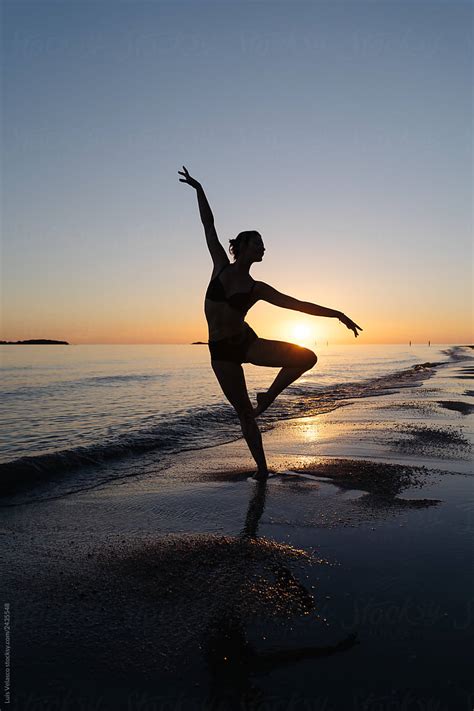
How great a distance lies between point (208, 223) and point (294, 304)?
155cm

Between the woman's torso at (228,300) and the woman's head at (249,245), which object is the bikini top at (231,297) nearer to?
the woman's torso at (228,300)

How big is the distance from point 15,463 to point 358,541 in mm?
5502

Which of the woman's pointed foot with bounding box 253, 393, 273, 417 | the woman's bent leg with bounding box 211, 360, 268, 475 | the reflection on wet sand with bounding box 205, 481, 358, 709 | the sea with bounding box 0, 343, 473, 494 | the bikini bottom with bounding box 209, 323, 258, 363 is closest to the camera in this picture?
the reflection on wet sand with bounding box 205, 481, 358, 709

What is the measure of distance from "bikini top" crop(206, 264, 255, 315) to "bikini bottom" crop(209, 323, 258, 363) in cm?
30

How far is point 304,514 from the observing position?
4.39 meters

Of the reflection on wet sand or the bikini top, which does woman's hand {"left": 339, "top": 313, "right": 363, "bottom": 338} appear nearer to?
the bikini top

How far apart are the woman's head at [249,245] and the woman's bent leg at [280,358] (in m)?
1.02

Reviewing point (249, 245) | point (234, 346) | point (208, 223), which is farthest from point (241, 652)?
point (208, 223)

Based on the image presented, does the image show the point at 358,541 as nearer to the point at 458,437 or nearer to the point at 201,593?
the point at 201,593

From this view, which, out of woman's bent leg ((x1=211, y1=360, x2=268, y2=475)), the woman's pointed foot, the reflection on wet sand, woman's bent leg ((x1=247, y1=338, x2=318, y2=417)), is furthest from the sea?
the reflection on wet sand

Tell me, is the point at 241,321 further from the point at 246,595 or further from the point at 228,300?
the point at 246,595

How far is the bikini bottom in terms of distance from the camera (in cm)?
573

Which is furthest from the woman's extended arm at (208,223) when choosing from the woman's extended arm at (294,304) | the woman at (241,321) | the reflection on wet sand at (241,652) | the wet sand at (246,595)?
the reflection on wet sand at (241,652)

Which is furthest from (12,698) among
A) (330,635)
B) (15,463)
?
(15,463)
